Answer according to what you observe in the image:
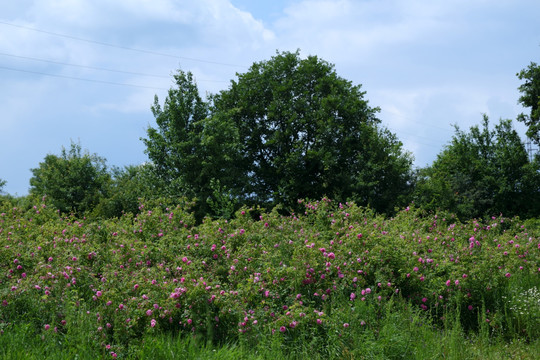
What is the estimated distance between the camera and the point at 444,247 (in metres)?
8.53

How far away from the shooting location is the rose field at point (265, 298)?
5000mm

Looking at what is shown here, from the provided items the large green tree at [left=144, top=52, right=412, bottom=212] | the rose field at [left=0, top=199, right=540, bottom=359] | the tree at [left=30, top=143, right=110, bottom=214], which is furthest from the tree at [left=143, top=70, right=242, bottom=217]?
the rose field at [left=0, top=199, right=540, bottom=359]

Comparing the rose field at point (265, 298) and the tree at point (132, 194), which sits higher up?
the tree at point (132, 194)

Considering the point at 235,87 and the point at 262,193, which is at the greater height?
the point at 235,87

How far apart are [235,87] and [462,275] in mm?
23236

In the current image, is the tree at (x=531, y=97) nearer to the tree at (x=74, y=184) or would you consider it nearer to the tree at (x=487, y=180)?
the tree at (x=487, y=180)

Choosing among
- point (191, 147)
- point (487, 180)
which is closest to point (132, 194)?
point (191, 147)

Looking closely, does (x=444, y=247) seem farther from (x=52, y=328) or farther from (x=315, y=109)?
(x=315, y=109)

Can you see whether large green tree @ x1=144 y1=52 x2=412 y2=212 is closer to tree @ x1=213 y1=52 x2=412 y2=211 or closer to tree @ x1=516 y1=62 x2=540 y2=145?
tree @ x1=213 y1=52 x2=412 y2=211


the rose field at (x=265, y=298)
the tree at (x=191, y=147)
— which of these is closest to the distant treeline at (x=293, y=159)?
the tree at (x=191, y=147)

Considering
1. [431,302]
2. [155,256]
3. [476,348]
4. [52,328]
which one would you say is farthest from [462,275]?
[52,328]

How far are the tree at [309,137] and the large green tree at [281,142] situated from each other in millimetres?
58

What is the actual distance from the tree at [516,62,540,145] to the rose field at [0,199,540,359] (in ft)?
72.7

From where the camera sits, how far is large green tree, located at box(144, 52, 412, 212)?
23.5 metres
